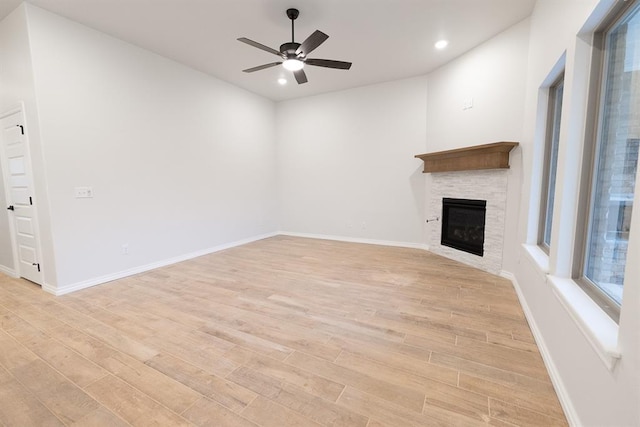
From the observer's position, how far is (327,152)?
19.0ft

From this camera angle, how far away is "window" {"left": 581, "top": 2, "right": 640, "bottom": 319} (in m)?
1.38

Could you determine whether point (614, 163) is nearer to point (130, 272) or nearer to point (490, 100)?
point (490, 100)

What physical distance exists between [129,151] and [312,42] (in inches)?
109

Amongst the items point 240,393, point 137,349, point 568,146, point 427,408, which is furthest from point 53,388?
point 568,146

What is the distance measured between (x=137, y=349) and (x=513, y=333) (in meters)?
2.92

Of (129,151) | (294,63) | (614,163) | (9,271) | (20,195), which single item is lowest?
(9,271)

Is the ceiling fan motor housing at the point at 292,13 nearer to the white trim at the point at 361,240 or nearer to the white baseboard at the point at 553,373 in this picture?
the white baseboard at the point at 553,373

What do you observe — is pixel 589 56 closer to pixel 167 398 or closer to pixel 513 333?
pixel 513 333

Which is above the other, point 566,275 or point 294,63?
point 294,63

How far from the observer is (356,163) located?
5512 millimetres

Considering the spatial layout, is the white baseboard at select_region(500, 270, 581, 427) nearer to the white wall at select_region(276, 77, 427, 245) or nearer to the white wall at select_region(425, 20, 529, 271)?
the white wall at select_region(425, 20, 529, 271)

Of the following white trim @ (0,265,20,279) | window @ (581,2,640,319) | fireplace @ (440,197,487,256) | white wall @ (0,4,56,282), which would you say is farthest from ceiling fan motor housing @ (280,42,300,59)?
white trim @ (0,265,20,279)

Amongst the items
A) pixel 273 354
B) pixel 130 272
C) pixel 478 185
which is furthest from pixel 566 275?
pixel 130 272

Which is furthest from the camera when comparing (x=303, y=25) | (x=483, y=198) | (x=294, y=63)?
(x=483, y=198)
